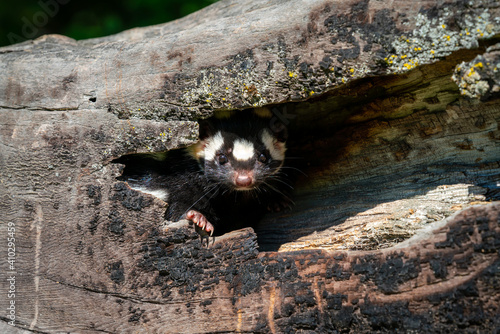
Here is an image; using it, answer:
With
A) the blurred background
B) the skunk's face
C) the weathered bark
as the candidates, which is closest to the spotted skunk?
the skunk's face

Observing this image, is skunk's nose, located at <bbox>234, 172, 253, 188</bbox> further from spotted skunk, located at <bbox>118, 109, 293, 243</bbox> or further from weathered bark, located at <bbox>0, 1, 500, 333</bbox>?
weathered bark, located at <bbox>0, 1, 500, 333</bbox>

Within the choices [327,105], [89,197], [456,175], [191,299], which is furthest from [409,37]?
[89,197]

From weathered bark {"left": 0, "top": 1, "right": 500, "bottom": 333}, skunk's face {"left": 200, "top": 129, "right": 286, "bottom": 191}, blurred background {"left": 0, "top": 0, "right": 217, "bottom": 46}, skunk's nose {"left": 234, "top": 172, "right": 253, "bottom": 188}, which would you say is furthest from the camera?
blurred background {"left": 0, "top": 0, "right": 217, "bottom": 46}

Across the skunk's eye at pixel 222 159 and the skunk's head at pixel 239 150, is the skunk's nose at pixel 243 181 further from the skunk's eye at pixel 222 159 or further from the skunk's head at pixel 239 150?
the skunk's eye at pixel 222 159

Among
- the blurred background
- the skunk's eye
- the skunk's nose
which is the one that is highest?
the blurred background

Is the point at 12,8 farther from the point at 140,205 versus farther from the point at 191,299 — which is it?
the point at 191,299

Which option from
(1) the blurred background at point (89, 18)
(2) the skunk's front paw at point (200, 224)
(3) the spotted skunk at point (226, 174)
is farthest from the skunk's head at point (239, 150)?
(1) the blurred background at point (89, 18)

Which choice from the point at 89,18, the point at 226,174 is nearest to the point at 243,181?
the point at 226,174
